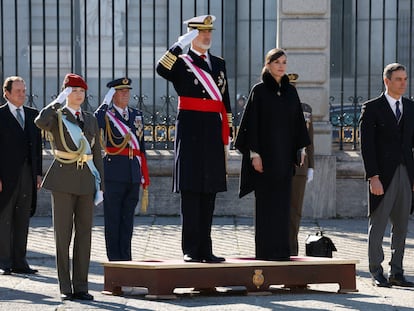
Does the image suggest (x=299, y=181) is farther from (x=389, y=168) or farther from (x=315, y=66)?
(x=315, y=66)

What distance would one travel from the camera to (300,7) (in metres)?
14.7

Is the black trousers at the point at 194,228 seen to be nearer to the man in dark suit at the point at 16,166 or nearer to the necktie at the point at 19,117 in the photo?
the man in dark suit at the point at 16,166

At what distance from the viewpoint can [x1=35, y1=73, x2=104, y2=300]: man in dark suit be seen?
29.6 feet

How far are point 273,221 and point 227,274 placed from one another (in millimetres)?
702

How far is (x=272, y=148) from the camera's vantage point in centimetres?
940

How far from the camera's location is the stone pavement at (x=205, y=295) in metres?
8.68

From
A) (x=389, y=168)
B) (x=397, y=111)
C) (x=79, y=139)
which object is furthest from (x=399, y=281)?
(x=79, y=139)

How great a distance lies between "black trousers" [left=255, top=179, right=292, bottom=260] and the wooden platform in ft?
0.65

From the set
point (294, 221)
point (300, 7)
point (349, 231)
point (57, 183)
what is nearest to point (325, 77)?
point (300, 7)

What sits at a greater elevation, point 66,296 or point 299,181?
point 299,181

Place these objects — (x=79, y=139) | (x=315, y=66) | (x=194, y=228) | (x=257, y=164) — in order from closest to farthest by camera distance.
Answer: (x=79, y=139) → (x=194, y=228) → (x=257, y=164) → (x=315, y=66)

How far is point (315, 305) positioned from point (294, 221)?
90.1 inches

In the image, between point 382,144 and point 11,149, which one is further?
point 11,149

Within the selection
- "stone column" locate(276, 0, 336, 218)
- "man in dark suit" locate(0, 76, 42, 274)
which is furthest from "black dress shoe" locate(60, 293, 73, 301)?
"stone column" locate(276, 0, 336, 218)
